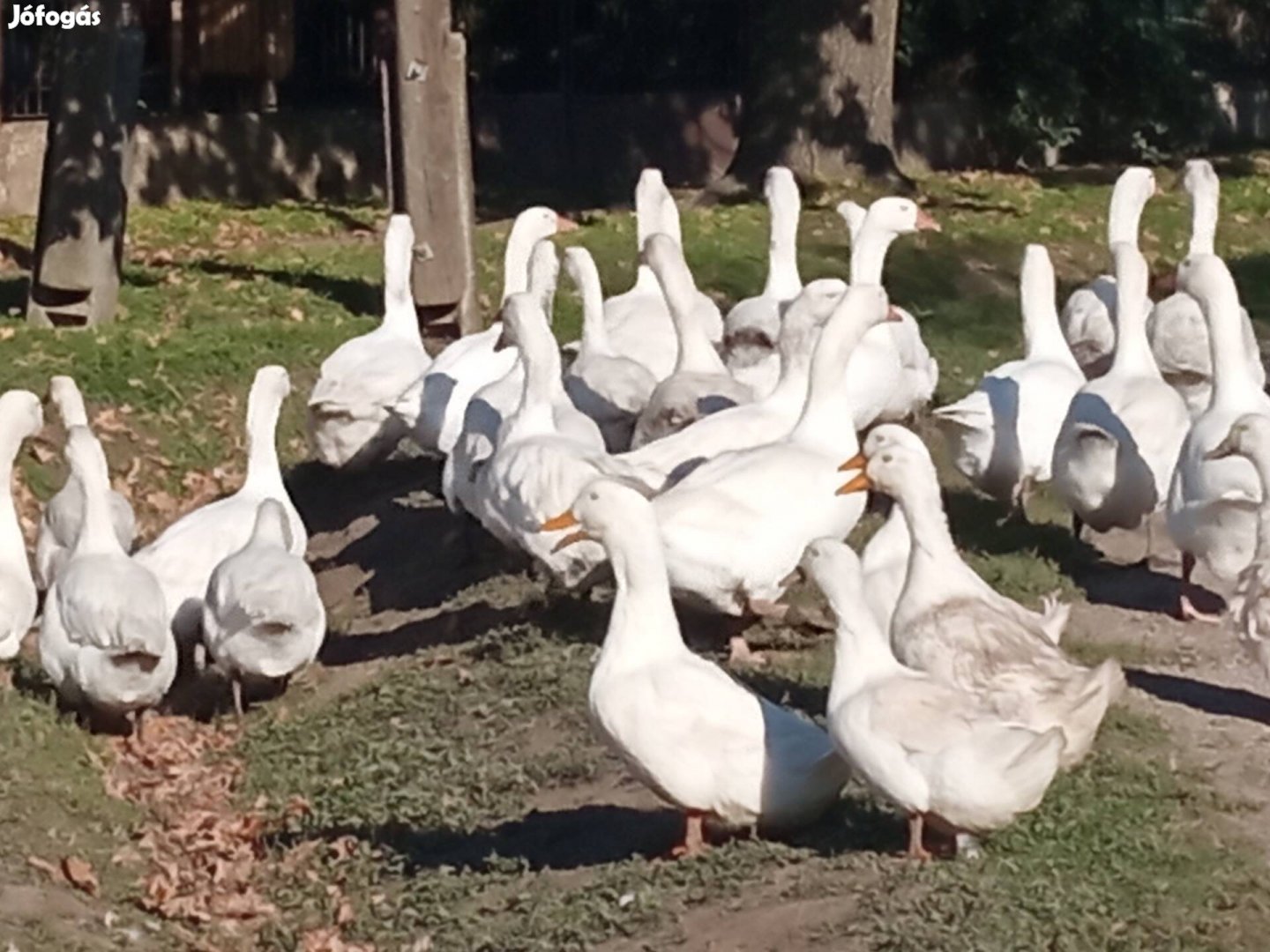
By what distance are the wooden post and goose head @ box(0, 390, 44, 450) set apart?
15.1 feet

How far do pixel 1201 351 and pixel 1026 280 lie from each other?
3.26 feet

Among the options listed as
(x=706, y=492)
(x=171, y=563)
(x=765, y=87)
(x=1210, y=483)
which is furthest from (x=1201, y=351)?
(x=765, y=87)

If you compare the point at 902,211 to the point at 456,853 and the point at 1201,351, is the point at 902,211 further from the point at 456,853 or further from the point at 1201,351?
the point at 456,853

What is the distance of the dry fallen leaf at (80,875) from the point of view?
8219mm

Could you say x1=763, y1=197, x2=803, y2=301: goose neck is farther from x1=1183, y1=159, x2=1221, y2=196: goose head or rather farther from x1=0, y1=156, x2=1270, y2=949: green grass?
x1=1183, y1=159, x2=1221, y2=196: goose head

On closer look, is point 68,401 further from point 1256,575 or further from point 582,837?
point 1256,575

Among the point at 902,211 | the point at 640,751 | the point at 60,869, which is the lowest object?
the point at 60,869

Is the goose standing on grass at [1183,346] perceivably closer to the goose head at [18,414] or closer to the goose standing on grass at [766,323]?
the goose standing on grass at [766,323]

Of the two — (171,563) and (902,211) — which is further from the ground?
(902,211)

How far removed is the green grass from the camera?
704 cm

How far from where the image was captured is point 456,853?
8.36 m

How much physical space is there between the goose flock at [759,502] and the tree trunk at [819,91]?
7445 millimetres

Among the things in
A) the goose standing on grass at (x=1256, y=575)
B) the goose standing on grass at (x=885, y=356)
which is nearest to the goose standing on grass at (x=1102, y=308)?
the goose standing on grass at (x=885, y=356)

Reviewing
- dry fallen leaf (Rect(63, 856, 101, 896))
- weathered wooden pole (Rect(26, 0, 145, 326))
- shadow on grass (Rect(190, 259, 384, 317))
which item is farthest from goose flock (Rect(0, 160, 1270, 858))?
shadow on grass (Rect(190, 259, 384, 317))
